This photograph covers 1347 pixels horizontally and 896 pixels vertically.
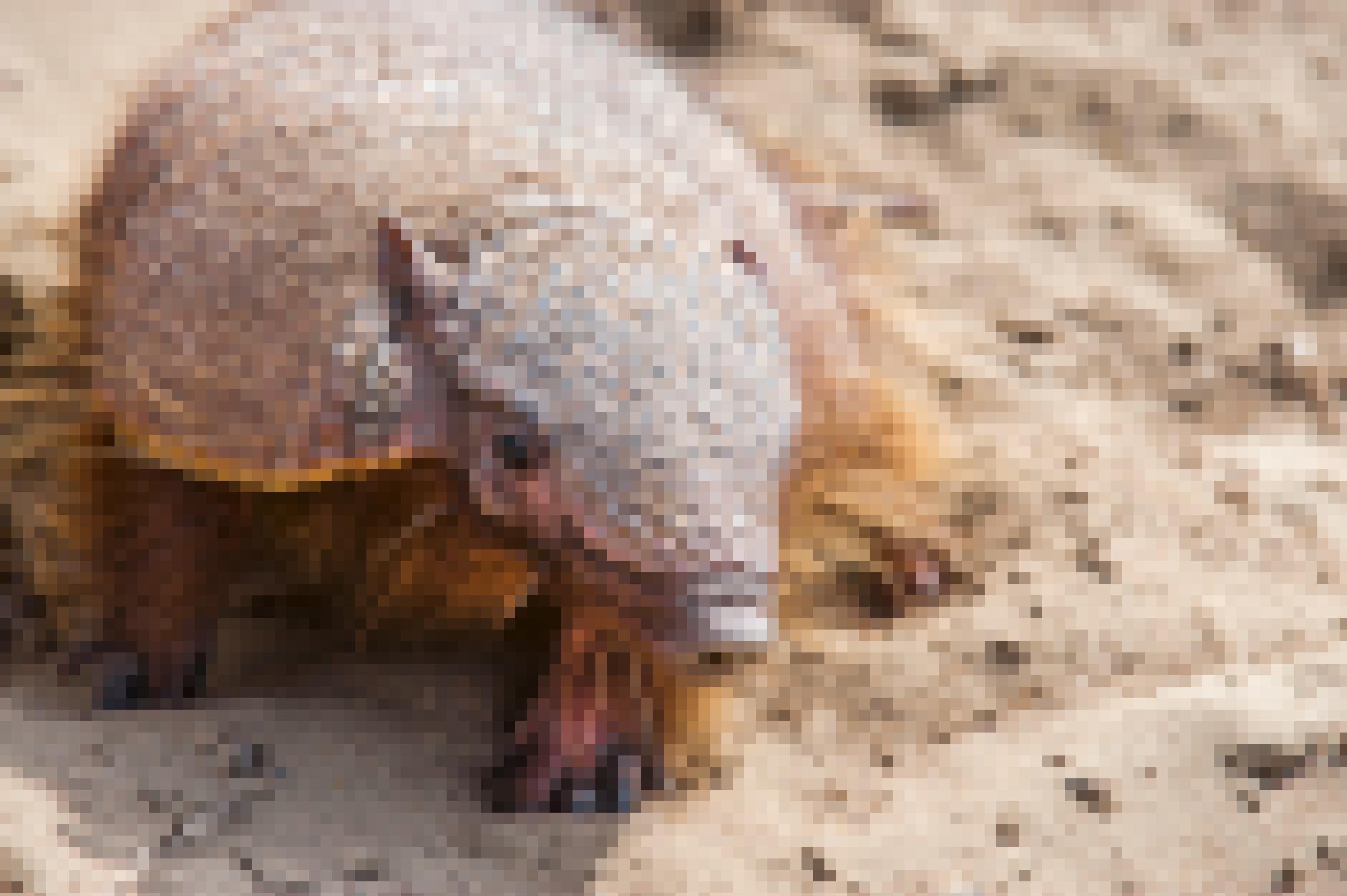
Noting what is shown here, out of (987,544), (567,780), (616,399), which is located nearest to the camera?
(616,399)

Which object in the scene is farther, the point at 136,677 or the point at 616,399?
the point at 136,677

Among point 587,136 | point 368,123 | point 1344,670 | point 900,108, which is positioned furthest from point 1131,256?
point 368,123

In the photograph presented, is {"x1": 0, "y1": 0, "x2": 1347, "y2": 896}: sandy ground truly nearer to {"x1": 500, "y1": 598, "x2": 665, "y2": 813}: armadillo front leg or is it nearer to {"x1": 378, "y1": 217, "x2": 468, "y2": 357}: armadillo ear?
{"x1": 500, "y1": 598, "x2": 665, "y2": 813}: armadillo front leg

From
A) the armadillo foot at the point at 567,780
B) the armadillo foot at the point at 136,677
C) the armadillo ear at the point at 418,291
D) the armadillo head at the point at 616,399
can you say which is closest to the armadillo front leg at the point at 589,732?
the armadillo foot at the point at 567,780

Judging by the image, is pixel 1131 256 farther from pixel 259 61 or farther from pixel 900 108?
pixel 259 61

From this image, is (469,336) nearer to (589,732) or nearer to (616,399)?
(616,399)

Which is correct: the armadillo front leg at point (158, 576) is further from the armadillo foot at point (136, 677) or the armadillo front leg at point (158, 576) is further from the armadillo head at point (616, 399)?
the armadillo head at point (616, 399)

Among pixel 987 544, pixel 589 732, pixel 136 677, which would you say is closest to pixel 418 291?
pixel 589 732
